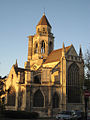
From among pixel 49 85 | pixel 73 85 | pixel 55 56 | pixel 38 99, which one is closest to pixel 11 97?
pixel 38 99

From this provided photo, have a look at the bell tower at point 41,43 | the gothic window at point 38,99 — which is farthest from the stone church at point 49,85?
the bell tower at point 41,43

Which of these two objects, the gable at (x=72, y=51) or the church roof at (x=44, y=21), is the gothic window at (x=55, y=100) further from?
the church roof at (x=44, y=21)

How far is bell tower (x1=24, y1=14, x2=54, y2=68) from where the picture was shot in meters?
51.3

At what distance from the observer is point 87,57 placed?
2966 centimetres

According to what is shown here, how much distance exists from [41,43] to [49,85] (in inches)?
659

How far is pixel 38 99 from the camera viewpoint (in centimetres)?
3712

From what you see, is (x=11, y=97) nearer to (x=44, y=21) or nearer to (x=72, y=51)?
(x=72, y=51)

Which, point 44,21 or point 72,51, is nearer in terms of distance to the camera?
point 72,51

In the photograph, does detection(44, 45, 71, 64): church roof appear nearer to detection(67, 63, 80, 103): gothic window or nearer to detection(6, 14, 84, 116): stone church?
detection(6, 14, 84, 116): stone church

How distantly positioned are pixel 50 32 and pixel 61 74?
17.2 m

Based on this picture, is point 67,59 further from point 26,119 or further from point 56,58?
point 26,119

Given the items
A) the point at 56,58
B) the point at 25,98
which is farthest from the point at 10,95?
the point at 56,58

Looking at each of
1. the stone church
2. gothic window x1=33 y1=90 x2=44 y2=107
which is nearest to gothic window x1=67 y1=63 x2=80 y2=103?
the stone church

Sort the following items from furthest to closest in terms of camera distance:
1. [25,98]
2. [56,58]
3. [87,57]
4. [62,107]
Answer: [56,58] < [62,107] < [25,98] < [87,57]
